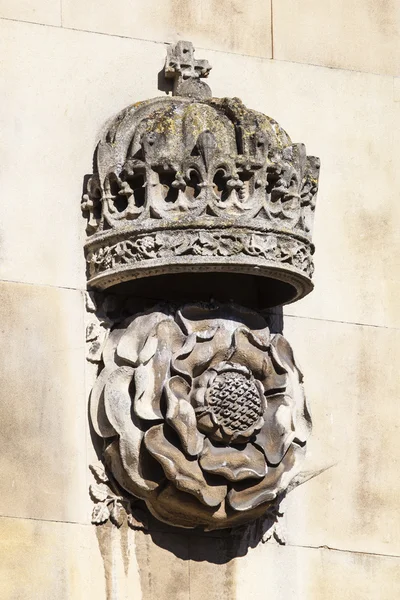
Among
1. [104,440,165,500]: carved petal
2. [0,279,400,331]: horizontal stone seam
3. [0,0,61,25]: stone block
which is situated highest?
[0,0,61,25]: stone block

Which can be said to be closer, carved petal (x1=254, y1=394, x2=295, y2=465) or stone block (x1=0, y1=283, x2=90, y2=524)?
stone block (x1=0, y1=283, x2=90, y2=524)

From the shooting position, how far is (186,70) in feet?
33.0

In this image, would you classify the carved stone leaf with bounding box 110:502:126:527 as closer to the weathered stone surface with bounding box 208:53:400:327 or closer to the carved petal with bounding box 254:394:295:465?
the carved petal with bounding box 254:394:295:465

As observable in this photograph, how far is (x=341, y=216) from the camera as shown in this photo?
10.4 metres

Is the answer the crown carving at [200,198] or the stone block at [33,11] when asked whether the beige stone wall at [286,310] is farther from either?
the crown carving at [200,198]

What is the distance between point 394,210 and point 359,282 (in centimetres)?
40

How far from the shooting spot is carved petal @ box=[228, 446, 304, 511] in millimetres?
9500

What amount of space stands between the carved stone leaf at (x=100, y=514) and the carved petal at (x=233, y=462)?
46 centimetres

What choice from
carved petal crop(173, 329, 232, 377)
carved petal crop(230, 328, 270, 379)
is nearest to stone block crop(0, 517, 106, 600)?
carved petal crop(173, 329, 232, 377)

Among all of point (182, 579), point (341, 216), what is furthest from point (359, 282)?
point (182, 579)

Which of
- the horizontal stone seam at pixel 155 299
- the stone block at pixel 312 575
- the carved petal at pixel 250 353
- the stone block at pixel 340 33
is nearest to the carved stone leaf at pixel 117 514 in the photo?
the stone block at pixel 312 575

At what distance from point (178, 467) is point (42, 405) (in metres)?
0.63

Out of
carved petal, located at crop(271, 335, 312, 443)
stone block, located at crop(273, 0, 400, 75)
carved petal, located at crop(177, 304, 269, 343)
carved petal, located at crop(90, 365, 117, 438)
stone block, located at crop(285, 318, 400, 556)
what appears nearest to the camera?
carved petal, located at crop(90, 365, 117, 438)

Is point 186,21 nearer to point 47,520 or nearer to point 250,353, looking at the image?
point 250,353
